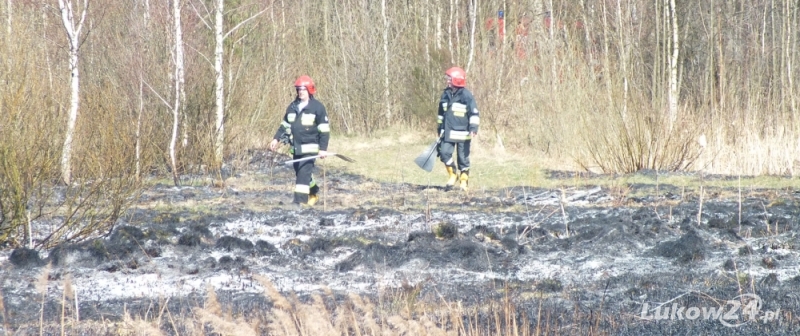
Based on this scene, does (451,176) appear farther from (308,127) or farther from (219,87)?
(219,87)

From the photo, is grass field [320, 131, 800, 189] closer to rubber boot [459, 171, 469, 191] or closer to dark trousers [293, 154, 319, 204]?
rubber boot [459, 171, 469, 191]

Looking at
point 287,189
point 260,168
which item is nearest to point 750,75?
point 287,189

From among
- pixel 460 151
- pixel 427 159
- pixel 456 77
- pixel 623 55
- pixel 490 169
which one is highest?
pixel 623 55

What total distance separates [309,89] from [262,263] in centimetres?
403

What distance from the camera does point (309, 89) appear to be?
35.1ft

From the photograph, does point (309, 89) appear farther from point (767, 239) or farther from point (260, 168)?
point (260, 168)

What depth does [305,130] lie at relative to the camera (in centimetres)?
1071

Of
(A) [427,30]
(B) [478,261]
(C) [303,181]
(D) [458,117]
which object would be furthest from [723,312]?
(A) [427,30]

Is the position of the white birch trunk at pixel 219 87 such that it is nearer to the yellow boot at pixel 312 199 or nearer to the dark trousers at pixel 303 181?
the yellow boot at pixel 312 199

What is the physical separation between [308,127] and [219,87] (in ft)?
16.8

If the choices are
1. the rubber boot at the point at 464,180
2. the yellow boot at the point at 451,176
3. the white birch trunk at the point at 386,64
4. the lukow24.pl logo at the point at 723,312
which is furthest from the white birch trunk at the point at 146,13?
the lukow24.pl logo at the point at 723,312

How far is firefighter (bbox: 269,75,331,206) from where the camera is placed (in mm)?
10672

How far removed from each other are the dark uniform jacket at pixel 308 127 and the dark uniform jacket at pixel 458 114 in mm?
1982

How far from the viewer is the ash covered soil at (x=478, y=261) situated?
5480 millimetres
